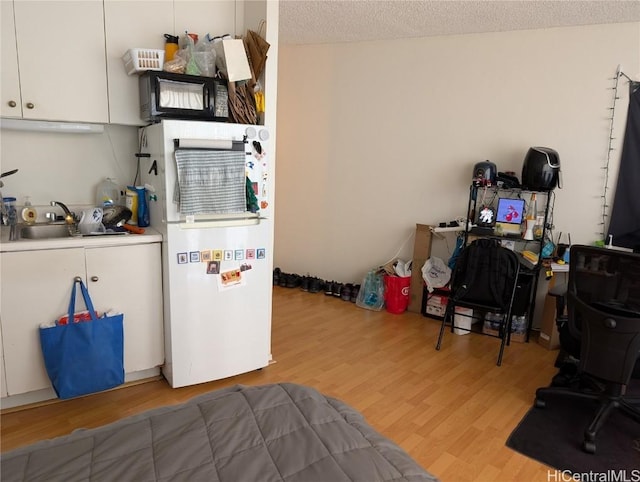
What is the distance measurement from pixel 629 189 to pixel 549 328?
1.22m

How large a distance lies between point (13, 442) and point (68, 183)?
151 cm

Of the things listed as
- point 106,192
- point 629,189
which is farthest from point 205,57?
point 629,189

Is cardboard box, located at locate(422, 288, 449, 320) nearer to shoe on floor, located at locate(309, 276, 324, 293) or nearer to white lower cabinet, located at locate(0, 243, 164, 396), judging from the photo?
shoe on floor, located at locate(309, 276, 324, 293)

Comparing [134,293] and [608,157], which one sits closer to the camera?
[134,293]

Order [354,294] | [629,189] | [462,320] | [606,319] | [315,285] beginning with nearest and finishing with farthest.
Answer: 1. [606,319]
2. [629,189]
3. [462,320]
4. [354,294]
5. [315,285]

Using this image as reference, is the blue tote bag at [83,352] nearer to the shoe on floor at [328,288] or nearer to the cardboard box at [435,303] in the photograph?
the shoe on floor at [328,288]

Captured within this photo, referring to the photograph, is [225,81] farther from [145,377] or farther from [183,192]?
[145,377]

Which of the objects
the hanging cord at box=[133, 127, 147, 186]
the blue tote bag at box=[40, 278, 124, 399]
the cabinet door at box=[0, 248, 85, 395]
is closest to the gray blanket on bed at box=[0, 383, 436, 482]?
the blue tote bag at box=[40, 278, 124, 399]

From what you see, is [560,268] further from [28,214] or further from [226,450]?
[28,214]

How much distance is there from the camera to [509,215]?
3.58 metres

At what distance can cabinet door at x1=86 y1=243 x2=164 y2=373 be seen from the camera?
243 centimetres

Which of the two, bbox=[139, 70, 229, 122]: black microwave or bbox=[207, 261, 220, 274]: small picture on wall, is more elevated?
bbox=[139, 70, 229, 122]: black microwave

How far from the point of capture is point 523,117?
369cm

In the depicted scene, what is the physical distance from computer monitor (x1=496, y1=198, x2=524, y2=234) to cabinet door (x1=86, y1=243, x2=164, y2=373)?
8.63ft
